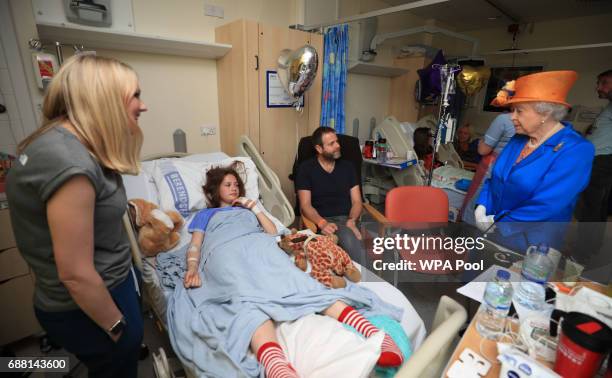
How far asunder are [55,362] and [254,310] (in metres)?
1.37

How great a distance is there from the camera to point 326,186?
7.94ft

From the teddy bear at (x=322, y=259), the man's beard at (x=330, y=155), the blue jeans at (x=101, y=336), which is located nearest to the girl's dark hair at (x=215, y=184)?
the teddy bear at (x=322, y=259)

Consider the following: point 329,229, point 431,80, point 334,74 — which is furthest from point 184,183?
point 431,80

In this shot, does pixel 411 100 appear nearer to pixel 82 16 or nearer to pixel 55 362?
pixel 82 16

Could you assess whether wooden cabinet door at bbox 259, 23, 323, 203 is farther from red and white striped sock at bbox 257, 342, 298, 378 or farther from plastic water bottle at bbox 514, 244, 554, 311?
plastic water bottle at bbox 514, 244, 554, 311

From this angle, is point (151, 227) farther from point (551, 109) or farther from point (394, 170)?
point (394, 170)

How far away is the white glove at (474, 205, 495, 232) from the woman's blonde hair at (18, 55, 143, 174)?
6.08ft

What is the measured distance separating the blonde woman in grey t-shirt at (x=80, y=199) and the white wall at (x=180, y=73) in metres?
1.71

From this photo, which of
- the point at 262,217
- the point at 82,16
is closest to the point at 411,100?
the point at 262,217

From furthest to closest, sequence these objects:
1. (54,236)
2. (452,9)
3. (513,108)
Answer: (452,9)
(513,108)
(54,236)

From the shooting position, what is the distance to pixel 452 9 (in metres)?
4.13

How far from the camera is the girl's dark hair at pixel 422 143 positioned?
12.2 ft

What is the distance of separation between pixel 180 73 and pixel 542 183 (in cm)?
261

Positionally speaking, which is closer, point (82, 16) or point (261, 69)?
point (82, 16)
